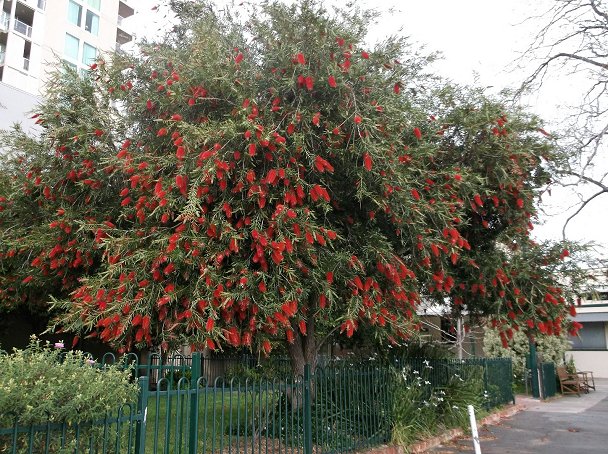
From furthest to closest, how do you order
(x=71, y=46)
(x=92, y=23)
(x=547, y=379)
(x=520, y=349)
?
(x=92, y=23) → (x=71, y=46) → (x=520, y=349) → (x=547, y=379)

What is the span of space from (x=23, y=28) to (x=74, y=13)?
453cm

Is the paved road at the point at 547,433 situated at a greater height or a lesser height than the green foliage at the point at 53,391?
lesser

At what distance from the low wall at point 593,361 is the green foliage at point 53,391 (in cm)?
3225

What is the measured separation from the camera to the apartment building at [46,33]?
3325cm

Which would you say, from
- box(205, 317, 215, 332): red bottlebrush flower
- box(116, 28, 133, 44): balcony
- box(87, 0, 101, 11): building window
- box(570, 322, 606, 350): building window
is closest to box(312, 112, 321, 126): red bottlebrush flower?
box(205, 317, 215, 332): red bottlebrush flower

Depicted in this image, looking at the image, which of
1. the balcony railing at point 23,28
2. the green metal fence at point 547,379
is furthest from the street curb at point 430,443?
the balcony railing at point 23,28

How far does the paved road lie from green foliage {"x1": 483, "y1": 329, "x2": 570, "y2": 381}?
4013 millimetres

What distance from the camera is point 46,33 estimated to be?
35.9 m

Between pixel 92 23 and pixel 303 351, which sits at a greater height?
pixel 92 23

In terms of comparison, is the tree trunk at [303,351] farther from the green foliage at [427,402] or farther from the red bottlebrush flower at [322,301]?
the red bottlebrush flower at [322,301]

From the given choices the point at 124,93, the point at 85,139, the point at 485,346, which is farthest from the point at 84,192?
the point at 485,346

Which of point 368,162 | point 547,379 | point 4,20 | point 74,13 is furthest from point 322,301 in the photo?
point 74,13

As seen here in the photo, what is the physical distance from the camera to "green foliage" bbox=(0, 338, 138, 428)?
3824mm

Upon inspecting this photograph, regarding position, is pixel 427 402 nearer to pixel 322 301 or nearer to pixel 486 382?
pixel 322 301
